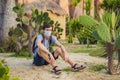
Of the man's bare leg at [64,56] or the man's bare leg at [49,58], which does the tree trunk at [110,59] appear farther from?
the man's bare leg at [49,58]

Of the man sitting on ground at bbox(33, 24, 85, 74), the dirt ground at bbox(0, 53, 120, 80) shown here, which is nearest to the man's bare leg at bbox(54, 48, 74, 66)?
the man sitting on ground at bbox(33, 24, 85, 74)

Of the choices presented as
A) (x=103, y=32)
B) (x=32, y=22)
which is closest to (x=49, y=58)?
(x=103, y=32)

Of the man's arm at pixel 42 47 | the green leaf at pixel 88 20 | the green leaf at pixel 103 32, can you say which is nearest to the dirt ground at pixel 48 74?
the man's arm at pixel 42 47

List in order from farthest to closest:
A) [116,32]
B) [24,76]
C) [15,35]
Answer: [15,35]
[116,32]
[24,76]

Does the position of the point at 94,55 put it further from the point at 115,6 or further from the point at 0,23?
the point at 115,6

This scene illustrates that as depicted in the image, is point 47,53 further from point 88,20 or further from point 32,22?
point 32,22

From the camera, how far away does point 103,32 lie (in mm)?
7621

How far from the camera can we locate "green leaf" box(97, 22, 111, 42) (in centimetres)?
763

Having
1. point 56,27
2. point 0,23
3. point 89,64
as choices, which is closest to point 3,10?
point 0,23

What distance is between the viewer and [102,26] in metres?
7.65

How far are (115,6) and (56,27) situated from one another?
4006 millimetres

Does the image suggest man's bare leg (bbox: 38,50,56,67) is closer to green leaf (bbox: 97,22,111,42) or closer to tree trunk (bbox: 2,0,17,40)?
green leaf (bbox: 97,22,111,42)

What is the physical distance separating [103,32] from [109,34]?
151mm

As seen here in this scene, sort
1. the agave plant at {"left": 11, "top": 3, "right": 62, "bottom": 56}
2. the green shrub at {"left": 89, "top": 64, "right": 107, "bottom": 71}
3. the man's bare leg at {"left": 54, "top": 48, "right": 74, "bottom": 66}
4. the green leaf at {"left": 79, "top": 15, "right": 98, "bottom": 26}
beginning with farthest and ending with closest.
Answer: the agave plant at {"left": 11, "top": 3, "right": 62, "bottom": 56} → the green shrub at {"left": 89, "top": 64, "right": 107, "bottom": 71} → the green leaf at {"left": 79, "top": 15, "right": 98, "bottom": 26} → the man's bare leg at {"left": 54, "top": 48, "right": 74, "bottom": 66}
